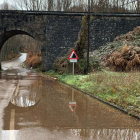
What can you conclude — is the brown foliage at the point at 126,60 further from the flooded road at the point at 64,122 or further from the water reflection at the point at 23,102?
the water reflection at the point at 23,102

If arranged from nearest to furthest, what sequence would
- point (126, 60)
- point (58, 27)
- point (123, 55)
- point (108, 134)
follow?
point (108, 134) → point (126, 60) → point (123, 55) → point (58, 27)

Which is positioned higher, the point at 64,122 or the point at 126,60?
the point at 126,60

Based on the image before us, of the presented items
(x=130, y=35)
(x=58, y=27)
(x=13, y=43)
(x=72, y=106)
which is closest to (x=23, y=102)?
(x=72, y=106)

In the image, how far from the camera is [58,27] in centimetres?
2294

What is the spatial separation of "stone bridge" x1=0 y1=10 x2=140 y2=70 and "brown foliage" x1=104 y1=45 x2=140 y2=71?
5590 mm

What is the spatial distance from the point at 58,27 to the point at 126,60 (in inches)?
360

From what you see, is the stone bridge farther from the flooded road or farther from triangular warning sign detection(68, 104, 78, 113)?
triangular warning sign detection(68, 104, 78, 113)

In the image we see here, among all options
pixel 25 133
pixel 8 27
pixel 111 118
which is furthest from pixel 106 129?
pixel 8 27

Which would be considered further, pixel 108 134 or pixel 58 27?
pixel 58 27

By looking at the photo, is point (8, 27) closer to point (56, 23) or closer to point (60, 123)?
point (56, 23)

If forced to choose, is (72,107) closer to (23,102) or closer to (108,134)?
(23,102)

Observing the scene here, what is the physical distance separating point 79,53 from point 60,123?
Answer: 43.9ft

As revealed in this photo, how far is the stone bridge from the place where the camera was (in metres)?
22.7

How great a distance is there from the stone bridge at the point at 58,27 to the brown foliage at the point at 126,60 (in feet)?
18.3
